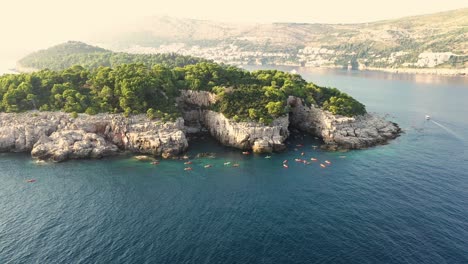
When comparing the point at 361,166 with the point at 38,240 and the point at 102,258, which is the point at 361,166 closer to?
the point at 102,258

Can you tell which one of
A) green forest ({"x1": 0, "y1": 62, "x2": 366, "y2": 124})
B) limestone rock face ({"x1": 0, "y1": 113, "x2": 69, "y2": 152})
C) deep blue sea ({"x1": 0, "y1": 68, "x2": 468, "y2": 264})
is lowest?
deep blue sea ({"x1": 0, "y1": 68, "x2": 468, "y2": 264})

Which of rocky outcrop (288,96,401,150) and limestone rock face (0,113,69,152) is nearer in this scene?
limestone rock face (0,113,69,152)

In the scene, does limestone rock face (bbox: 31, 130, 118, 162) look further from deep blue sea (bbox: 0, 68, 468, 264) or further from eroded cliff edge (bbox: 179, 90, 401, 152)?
eroded cliff edge (bbox: 179, 90, 401, 152)

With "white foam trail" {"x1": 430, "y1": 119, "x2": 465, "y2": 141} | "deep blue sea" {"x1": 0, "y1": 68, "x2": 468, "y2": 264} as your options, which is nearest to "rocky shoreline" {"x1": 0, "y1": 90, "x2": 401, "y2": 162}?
"deep blue sea" {"x1": 0, "y1": 68, "x2": 468, "y2": 264}

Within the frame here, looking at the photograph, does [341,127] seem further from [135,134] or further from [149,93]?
[135,134]

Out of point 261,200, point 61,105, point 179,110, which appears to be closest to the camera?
point 261,200

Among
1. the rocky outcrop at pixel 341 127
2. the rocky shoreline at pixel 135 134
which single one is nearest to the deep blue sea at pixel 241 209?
the rocky shoreline at pixel 135 134

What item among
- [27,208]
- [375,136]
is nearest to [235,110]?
[375,136]
